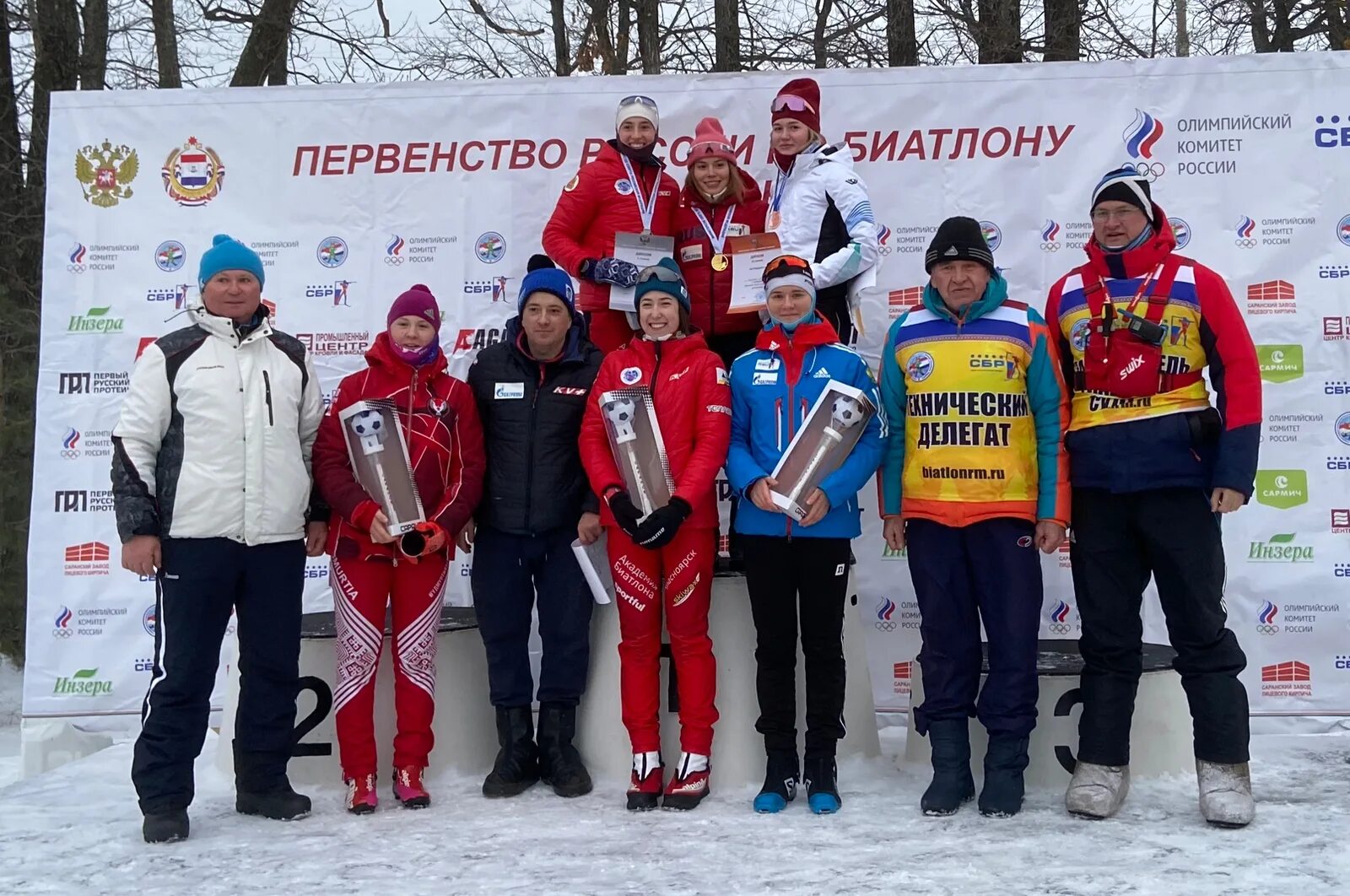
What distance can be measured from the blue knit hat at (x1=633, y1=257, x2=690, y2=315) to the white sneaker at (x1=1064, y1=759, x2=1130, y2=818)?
6.50ft

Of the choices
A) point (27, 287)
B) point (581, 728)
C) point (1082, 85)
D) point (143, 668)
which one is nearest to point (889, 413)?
point (581, 728)

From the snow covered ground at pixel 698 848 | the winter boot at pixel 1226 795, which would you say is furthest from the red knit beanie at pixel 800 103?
the winter boot at pixel 1226 795

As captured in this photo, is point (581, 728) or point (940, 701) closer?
point (940, 701)

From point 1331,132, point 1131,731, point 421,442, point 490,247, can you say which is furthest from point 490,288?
point 1331,132

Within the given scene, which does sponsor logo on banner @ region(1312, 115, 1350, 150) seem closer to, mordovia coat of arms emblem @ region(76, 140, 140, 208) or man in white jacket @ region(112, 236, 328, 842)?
man in white jacket @ region(112, 236, 328, 842)

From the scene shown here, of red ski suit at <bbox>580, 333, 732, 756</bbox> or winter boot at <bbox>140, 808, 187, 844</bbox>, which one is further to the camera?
red ski suit at <bbox>580, 333, 732, 756</bbox>

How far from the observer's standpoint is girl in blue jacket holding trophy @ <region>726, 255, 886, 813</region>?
3551 mm

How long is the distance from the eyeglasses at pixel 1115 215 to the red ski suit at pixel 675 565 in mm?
1282

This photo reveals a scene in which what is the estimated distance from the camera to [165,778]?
336 cm

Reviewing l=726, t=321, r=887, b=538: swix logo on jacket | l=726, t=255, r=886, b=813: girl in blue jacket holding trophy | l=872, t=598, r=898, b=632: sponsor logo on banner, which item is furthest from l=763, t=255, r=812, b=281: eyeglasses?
l=872, t=598, r=898, b=632: sponsor logo on banner

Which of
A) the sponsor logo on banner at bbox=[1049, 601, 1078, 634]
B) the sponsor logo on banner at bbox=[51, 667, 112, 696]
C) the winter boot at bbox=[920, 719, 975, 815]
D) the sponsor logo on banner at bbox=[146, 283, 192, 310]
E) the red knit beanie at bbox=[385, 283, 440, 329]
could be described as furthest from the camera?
the sponsor logo on banner at bbox=[146, 283, 192, 310]

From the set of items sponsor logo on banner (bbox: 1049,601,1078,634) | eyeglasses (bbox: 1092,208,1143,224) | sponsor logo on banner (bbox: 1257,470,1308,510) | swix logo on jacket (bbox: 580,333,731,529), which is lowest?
sponsor logo on banner (bbox: 1049,601,1078,634)

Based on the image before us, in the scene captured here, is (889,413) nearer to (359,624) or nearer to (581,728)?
(581,728)

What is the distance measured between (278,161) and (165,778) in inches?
119
